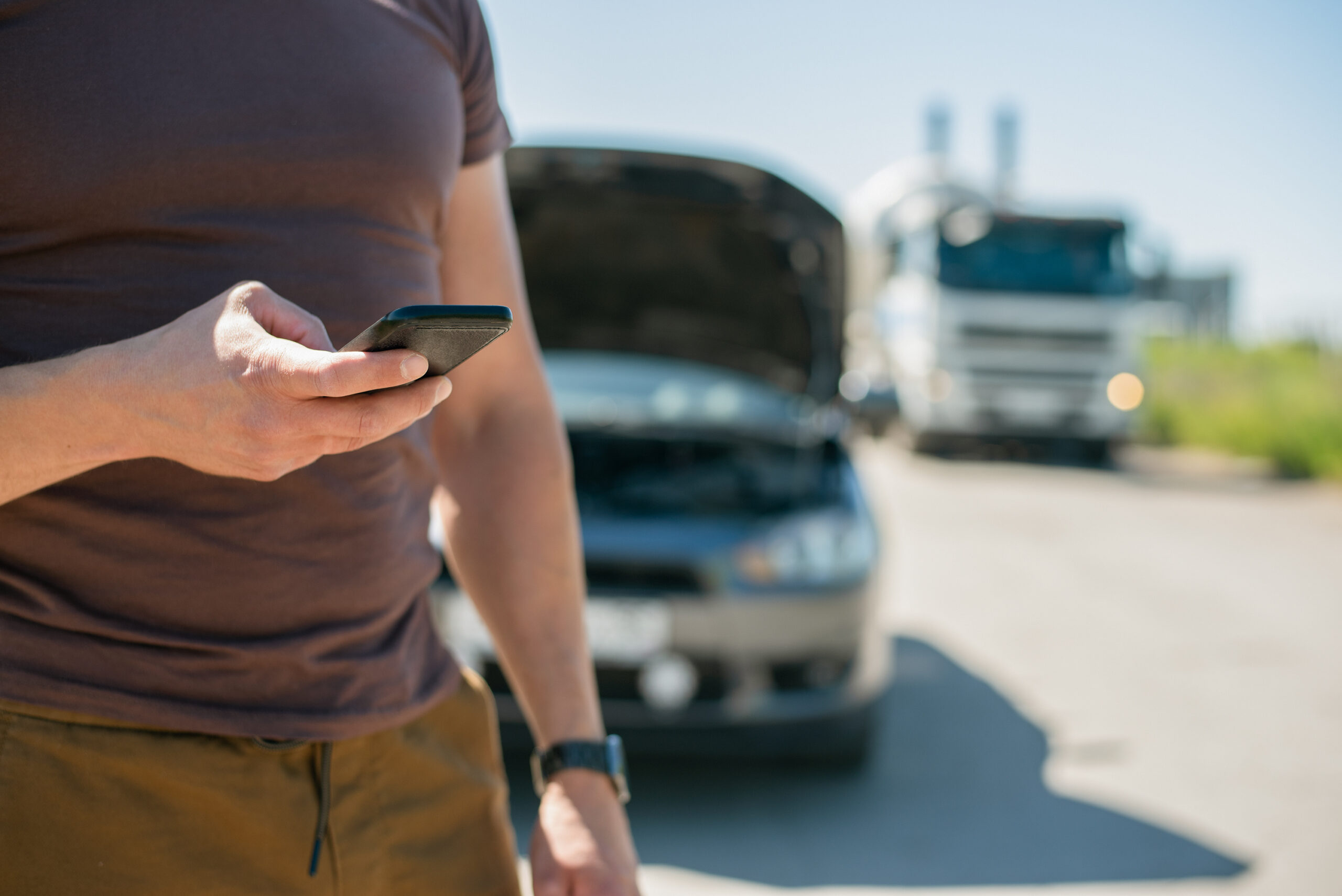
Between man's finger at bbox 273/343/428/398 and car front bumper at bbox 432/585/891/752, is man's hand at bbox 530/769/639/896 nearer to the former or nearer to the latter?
man's finger at bbox 273/343/428/398

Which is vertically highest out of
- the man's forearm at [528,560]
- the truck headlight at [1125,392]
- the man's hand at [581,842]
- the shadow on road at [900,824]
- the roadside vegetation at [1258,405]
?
the man's forearm at [528,560]

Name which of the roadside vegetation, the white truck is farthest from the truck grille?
the roadside vegetation

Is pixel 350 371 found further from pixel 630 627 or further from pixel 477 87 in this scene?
pixel 630 627

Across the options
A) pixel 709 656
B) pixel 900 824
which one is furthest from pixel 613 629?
pixel 900 824

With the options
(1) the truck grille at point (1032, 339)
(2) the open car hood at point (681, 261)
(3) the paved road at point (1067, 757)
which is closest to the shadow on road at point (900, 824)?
(3) the paved road at point (1067, 757)

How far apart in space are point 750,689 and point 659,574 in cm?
43

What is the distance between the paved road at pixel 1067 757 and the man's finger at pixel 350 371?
246 centimetres

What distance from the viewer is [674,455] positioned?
3713 mm

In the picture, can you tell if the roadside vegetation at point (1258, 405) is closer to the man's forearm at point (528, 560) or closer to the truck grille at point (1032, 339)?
the truck grille at point (1032, 339)

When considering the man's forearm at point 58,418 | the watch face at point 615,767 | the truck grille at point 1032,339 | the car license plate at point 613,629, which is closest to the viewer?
the man's forearm at point 58,418

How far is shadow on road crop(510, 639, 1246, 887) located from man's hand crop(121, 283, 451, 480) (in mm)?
2474

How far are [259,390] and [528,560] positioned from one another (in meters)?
0.53

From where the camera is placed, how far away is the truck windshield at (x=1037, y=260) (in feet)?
44.0

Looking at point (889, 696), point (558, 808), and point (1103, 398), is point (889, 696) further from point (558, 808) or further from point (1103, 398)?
point (1103, 398)
